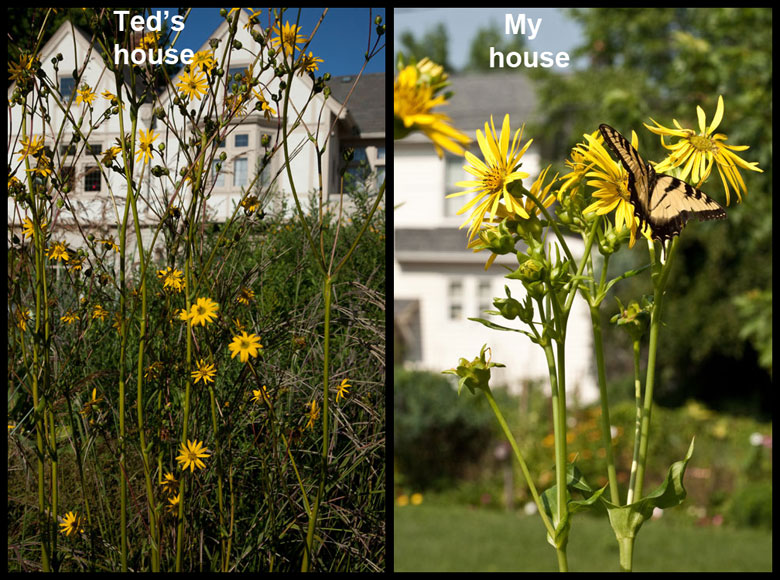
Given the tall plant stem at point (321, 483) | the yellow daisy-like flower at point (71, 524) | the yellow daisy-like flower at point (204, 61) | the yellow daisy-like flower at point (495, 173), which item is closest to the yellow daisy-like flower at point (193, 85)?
the yellow daisy-like flower at point (204, 61)

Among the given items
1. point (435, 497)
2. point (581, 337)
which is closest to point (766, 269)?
point (581, 337)

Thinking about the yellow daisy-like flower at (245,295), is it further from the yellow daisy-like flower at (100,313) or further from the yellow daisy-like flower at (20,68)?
the yellow daisy-like flower at (20,68)

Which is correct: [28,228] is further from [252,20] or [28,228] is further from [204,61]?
[252,20]

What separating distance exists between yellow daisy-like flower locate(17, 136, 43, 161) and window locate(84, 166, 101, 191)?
9 cm

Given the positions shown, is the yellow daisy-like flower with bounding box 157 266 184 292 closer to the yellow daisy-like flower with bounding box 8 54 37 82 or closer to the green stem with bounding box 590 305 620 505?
the yellow daisy-like flower with bounding box 8 54 37 82

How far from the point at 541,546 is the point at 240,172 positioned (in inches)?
150

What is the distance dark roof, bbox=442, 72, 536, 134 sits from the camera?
10094 millimetres

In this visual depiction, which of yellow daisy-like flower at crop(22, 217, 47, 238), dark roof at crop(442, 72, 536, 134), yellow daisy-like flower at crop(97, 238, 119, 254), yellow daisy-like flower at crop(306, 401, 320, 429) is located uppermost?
dark roof at crop(442, 72, 536, 134)

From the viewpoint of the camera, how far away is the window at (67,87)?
4.02 ft

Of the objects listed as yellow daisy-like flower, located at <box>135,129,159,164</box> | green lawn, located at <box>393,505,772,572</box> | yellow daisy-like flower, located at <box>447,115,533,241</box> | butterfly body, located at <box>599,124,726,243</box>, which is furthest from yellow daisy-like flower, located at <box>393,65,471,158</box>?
green lawn, located at <box>393,505,772,572</box>

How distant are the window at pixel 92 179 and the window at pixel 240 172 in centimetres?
22

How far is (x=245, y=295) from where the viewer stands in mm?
1187

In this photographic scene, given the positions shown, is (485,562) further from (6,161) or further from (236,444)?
(6,161)

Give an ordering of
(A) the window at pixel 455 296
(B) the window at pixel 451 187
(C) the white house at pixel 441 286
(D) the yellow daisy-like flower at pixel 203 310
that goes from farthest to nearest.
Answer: (A) the window at pixel 455 296 → (C) the white house at pixel 441 286 → (B) the window at pixel 451 187 → (D) the yellow daisy-like flower at pixel 203 310
